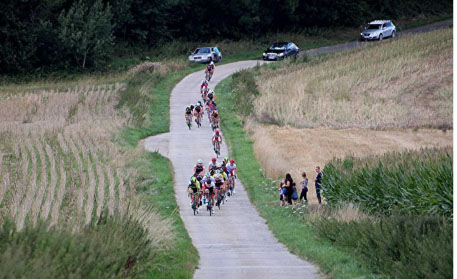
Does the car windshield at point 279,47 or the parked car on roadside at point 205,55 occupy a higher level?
the car windshield at point 279,47

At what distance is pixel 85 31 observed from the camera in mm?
66188

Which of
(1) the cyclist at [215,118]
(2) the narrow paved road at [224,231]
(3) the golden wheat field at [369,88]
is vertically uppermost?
(3) the golden wheat field at [369,88]

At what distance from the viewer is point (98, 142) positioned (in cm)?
3891

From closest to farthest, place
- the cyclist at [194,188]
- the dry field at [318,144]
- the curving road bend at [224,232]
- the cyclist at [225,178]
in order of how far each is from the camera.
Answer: the curving road bend at [224,232] < the cyclist at [194,188] < the cyclist at [225,178] < the dry field at [318,144]

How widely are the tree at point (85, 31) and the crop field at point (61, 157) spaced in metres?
8.74

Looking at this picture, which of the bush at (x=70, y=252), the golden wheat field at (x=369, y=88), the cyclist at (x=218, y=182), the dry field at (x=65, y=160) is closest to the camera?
the bush at (x=70, y=252)

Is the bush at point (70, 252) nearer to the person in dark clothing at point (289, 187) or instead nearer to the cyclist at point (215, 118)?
the person in dark clothing at point (289, 187)

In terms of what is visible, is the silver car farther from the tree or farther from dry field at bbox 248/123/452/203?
dry field at bbox 248/123/452/203

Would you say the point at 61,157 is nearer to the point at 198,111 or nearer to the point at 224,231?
the point at 198,111

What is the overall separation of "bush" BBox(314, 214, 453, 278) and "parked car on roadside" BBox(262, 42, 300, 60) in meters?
49.6

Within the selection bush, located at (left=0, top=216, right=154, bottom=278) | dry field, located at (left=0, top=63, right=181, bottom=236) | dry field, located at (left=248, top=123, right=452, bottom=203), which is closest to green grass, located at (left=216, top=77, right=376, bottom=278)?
dry field, located at (left=248, top=123, right=452, bottom=203)

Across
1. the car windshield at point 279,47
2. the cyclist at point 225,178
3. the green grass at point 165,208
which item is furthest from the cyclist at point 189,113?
the car windshield at point 279,47

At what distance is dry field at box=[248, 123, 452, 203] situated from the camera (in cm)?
3575

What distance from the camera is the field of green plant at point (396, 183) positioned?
2239 centimetres
